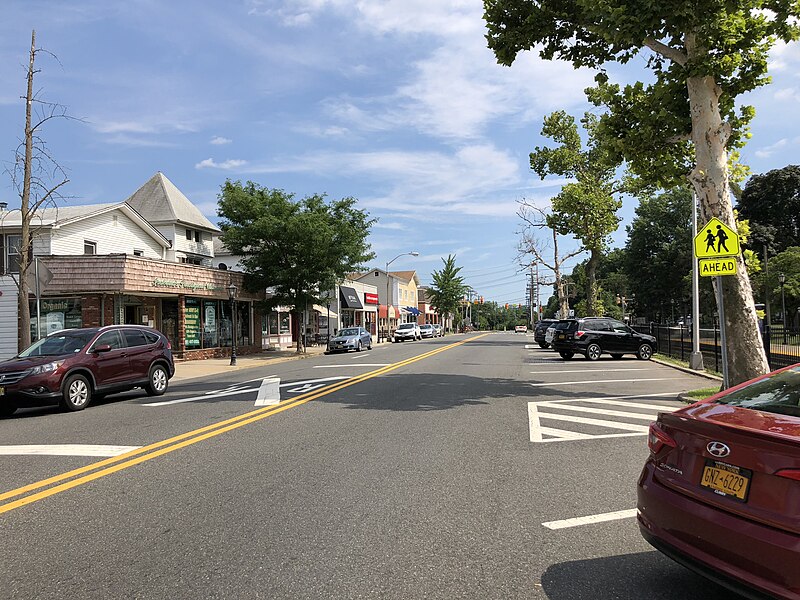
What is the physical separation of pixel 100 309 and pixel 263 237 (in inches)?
381

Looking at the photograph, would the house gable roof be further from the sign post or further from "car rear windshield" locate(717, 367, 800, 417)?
"car rear windshield" locate(717, 367, 800, 417)

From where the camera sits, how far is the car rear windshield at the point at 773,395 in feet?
12.0


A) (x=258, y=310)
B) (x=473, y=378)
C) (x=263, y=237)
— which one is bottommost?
(x=473, y=378)

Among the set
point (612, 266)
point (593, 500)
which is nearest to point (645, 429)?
point (593, 500)

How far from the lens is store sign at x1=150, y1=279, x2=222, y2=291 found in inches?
1014

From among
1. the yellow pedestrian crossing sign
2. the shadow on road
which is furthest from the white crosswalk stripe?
the shadow on road

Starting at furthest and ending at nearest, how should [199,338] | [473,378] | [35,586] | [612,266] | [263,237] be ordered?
1. [612,266]
2. [263,237]
3. [199,338]
4. [473,378]
5. [35,586]

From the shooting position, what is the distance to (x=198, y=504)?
5.25 m

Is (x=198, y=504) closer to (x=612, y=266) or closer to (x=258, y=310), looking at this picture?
(x=258, y=310)

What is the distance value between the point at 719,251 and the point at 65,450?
10.9 metres

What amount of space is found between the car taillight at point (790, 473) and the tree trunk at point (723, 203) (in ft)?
30.5

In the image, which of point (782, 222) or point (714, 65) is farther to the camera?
point (782, 222)

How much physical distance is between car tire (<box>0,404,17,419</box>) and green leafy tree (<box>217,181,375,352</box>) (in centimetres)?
1999

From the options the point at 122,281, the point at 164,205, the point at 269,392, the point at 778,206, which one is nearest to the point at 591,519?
the point at 269,392
